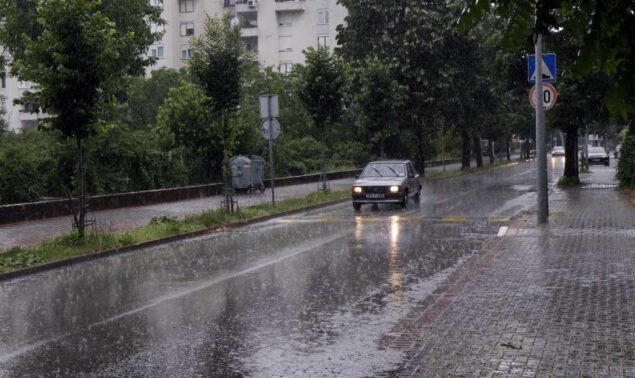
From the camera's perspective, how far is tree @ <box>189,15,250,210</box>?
2212 centimetres

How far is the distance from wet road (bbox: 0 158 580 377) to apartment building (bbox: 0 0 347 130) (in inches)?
2243

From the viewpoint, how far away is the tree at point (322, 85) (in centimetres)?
3009

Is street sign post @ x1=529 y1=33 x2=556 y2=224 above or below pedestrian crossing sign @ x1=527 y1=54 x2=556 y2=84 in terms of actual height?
below

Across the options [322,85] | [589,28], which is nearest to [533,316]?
[589,28]

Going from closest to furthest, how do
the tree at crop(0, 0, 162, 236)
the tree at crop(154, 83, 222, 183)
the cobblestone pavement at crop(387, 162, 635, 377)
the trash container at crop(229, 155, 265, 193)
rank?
the cobblestone pavement at crop(387, 162, 635, 377) < the tree at crop(0, 0, 162, 236) < the trash container at crop(229, 155, 265, 193) < the tree at crop(154, 83, 222, 183)

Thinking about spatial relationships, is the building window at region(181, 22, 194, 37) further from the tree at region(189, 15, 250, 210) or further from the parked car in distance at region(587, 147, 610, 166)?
the tree at region(189, 15, 250, 210)

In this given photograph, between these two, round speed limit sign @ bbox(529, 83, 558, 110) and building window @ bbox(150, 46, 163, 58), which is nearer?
round speed limit sign @ bbox(529, 83, 558, 110)

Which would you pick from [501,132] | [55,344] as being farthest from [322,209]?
[501,132]

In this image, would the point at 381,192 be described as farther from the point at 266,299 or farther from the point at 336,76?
the point at 266,299

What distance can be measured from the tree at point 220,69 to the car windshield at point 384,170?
5.27m

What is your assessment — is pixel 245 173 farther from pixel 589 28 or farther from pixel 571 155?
pixel 589 28

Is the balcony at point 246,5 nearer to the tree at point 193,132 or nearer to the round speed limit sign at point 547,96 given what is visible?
the tree at point 193,132

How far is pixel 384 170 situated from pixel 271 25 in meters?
50.0

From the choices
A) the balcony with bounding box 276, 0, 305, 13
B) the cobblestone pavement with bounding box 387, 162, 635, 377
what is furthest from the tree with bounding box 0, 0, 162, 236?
the balcony with bounding box 276, 0, 305, 13
